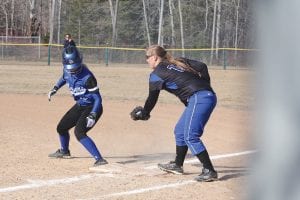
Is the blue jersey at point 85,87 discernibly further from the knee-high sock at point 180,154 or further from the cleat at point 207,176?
the cleat at point 207,176

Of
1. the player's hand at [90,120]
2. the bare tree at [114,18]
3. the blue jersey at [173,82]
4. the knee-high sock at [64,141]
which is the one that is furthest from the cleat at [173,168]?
the bare tree at [114,18]

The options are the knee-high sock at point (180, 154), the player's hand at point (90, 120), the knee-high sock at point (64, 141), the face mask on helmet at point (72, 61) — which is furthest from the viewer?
the knee-high sock at point (64, 141)

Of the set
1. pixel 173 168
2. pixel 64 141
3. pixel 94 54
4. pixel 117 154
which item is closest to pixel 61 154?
pixel 64 141

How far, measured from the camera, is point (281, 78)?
2.91 feet

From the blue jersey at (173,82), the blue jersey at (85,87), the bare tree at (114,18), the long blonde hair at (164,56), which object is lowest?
the blue jersey at (85,87)

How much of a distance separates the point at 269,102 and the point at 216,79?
26.7m

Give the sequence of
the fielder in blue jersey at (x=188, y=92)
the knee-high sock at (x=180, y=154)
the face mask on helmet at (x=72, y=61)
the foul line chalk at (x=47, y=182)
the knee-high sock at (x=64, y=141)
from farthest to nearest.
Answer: the knee-high sock at (x=64, y=141), the face mask on helmet at (x=72, y=61), the knee-high sock at (x=180, y=154), the fielder in blue jersey at (x=188, y=92), the foul line chalk at (x=47, y=182)

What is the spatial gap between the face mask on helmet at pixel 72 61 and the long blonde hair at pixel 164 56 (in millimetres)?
1331

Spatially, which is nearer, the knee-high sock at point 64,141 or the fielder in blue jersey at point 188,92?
the fielder in blue jersey at point 188,92

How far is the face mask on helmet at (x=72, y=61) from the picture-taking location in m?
7.51

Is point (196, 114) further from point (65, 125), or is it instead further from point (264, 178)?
point (264, 178)

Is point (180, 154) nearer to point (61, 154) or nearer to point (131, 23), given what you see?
point (61, 154)

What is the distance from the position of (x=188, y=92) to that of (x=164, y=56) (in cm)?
48

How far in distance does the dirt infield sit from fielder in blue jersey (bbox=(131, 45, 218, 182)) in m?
0.30
